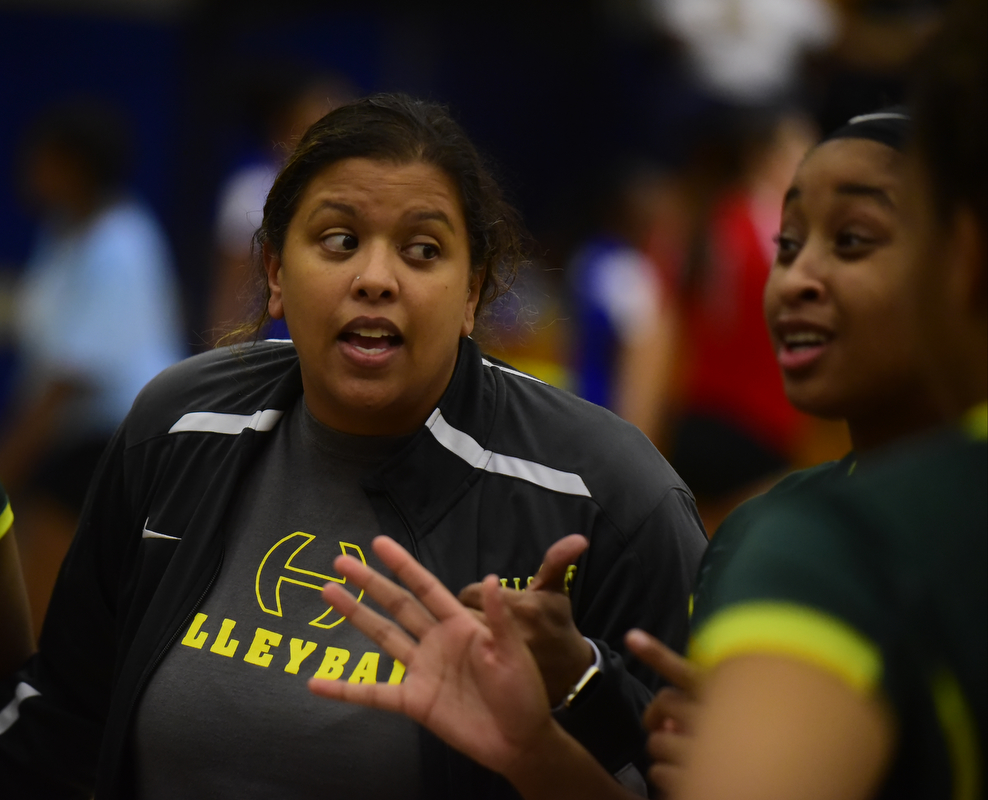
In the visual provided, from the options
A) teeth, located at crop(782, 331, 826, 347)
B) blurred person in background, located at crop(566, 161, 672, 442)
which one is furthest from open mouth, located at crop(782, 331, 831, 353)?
blurred person in background, located at crop(566, 161, 672, 442)

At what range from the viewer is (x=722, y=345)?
5.11 m

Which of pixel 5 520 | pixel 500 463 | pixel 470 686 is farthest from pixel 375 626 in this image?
pixel 5 520

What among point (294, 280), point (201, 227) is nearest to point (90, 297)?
point (294, 280)

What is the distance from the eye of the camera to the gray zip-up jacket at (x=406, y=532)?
6.46 feet

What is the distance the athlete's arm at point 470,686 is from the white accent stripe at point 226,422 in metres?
0.66

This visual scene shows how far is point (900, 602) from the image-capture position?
0.97 meters

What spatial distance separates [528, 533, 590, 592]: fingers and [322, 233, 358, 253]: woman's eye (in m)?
0.74

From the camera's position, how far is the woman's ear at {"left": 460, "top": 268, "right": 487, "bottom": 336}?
7.33ft

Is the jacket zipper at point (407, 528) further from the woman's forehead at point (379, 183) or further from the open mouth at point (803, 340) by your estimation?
the open mouth at point (803, 340)

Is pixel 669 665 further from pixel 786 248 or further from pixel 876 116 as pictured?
pixel 876 116

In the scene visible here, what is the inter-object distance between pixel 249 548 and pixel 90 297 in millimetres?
2871

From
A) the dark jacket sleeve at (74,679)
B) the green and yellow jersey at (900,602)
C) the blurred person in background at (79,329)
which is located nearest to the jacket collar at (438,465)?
the dark jacket sleeve at (74,679)

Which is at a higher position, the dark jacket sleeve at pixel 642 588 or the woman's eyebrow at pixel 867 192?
the woman's eyebrow at pixel 867 192

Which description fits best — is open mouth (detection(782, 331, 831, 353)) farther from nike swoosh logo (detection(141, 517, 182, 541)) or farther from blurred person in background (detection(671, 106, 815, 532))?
blurred person in background (detection(671, 106, 815, 532))
